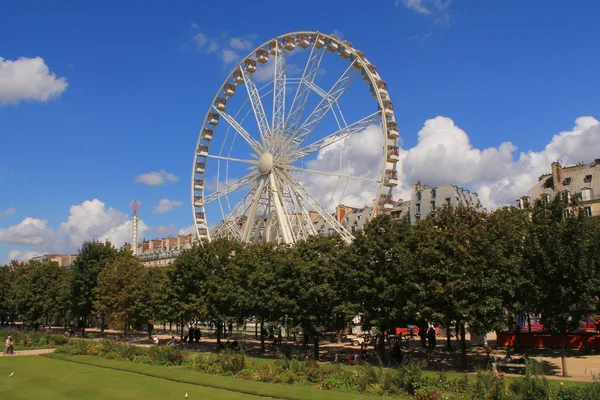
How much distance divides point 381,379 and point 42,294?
61537 millimetres

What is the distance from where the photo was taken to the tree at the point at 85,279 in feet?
205

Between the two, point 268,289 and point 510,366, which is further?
point 268,289

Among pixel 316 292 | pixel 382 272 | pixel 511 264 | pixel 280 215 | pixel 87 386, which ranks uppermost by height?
pixel 280 215

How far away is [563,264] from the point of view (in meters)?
28.3

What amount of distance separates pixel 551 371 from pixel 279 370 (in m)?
14.0

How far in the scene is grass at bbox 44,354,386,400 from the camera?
2188 centimetres

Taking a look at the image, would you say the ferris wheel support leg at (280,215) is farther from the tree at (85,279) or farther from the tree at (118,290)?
the tree at (85,279)

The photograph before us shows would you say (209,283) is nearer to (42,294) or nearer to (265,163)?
(265,163)

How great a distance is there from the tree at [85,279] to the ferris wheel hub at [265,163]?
2364 centimetres

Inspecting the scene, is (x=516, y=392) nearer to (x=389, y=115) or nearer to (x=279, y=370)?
(x=279, y=370)

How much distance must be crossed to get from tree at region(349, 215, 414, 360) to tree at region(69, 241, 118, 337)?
120 feet

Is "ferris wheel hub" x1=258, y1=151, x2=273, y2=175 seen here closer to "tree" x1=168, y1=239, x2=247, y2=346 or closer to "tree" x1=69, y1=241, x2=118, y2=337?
"tree" x1=168, y1=239, x2=247, y2=346

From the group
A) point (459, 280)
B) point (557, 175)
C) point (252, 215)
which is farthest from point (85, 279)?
point (557, 175)

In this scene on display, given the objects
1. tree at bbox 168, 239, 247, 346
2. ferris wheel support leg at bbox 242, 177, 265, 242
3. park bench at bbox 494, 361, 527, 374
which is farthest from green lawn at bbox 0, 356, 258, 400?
ferris wheel support leg at bbox 242, 177, 265, 242
